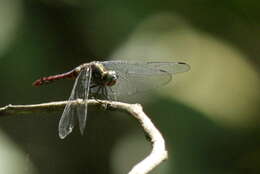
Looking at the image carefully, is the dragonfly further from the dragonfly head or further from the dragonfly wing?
the dragonfly wing

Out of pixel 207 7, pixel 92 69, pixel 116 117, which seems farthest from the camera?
pixel 207 7

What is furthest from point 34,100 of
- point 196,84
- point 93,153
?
point 196,84

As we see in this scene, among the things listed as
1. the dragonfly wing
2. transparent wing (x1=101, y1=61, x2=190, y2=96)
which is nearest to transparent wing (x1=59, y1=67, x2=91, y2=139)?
the dragonfly wing

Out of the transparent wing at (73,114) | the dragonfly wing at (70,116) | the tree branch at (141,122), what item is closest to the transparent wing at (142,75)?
the transparent wing at (73,114)

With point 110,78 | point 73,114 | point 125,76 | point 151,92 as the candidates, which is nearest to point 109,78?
point 110,78

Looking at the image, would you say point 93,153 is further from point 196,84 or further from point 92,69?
point 92,69
